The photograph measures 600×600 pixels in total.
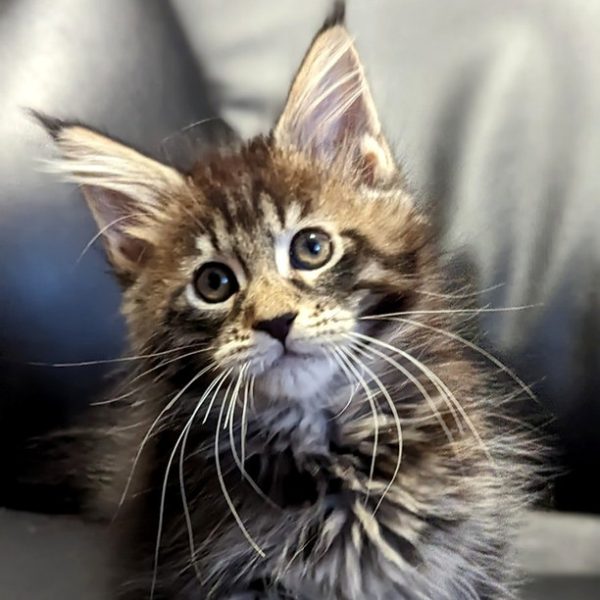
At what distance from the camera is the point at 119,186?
104 centimetres

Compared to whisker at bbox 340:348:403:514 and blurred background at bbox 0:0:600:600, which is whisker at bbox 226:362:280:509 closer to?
whisker at bbox 340:348:403:514

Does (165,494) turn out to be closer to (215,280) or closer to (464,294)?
(215,280)

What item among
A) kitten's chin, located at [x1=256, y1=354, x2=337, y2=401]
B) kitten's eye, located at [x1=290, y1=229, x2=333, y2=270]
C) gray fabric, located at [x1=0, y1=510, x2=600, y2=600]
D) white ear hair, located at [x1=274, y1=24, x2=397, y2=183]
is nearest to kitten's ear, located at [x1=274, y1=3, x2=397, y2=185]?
white ear hair, located at [x1=274, y1=24, x2=397, y2=183]

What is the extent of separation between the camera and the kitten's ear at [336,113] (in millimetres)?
996

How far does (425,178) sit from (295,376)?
1.33 feet

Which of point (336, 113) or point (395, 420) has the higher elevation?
point (336, 113)

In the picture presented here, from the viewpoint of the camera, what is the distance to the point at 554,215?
1164mm

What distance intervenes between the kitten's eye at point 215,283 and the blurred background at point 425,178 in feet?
0.92

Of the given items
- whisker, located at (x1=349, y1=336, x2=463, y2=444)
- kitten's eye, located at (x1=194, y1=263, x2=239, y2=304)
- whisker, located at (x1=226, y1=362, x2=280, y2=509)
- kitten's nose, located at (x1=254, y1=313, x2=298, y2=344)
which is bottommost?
whisker, located at (x1=226, y1=362, x2=280, y2=509)

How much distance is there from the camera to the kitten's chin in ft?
2.91

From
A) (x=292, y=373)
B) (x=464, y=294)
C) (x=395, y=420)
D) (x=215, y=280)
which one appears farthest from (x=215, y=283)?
(x=464, y=294)

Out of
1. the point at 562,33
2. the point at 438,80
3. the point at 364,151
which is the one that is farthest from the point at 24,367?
the point at 562,33

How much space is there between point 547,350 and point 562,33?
0.36 m

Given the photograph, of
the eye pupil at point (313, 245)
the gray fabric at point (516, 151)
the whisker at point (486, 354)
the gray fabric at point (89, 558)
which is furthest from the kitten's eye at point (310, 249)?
the gray fabric at point (89, 558)
